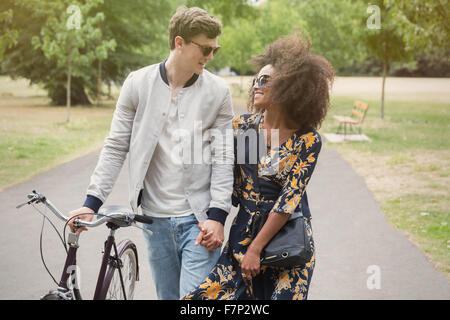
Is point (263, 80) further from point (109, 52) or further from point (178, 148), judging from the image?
point (109, 52)

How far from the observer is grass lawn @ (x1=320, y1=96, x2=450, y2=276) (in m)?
6.88

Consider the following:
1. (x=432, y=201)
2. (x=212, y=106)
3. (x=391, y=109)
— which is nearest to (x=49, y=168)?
(x=432, y=201)

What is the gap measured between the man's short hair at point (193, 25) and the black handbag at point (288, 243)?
84 cm

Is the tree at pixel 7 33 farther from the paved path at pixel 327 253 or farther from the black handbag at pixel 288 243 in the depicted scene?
the black handbag at pixel 288 243

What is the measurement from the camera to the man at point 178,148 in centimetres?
276

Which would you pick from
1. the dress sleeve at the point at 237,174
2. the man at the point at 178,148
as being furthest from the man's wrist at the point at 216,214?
the dress sleeve at the point at 237,174

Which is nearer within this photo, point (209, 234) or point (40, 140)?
point (209, 234)

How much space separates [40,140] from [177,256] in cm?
1266

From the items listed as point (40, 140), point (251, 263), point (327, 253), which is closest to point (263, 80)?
point (251, 263)

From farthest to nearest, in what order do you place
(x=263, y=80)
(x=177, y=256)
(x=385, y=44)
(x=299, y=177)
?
(x=385, y=44) → (x=177, y=256) → (x=263, y=80) → (x=299, y=177)

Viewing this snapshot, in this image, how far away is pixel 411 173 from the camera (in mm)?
11195

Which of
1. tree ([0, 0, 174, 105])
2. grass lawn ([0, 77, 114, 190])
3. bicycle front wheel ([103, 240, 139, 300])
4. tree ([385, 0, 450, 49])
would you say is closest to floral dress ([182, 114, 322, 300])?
bicycle front wheel ([103, 240, 139, 300])
